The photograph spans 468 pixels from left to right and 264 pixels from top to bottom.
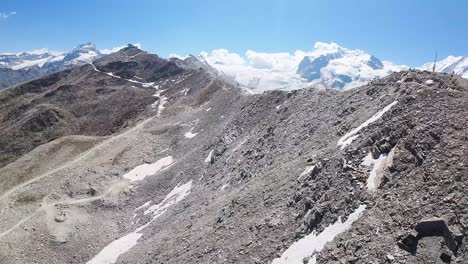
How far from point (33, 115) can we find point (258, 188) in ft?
397

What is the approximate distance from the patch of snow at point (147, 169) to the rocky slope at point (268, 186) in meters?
0.37

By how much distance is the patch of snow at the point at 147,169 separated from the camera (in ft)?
226

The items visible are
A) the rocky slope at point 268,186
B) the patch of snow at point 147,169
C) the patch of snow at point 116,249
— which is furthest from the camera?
the patch of snow at point 147,169

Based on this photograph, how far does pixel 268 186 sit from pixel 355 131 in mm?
9562

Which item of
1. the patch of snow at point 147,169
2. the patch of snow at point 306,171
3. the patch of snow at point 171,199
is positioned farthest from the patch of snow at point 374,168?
the patch of snow at point 147,169

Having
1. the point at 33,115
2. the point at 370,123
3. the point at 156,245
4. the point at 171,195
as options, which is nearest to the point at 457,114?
the point at 370,123

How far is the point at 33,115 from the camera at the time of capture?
13262cm

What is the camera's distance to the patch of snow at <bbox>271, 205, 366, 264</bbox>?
77.5ft

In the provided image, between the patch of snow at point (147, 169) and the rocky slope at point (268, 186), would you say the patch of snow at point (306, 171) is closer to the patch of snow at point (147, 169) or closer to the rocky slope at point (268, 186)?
the rocky slope at point (268, 186)

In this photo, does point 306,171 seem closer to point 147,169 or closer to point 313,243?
point 313,243

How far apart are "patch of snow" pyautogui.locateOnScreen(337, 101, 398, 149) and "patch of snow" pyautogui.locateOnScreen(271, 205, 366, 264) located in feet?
32.9

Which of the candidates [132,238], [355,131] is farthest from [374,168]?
[132,238]

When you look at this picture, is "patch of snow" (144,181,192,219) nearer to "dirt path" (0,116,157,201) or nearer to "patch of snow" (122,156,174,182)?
"patch of snow" (122,156,174,182)

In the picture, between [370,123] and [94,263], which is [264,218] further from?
[94,263]
